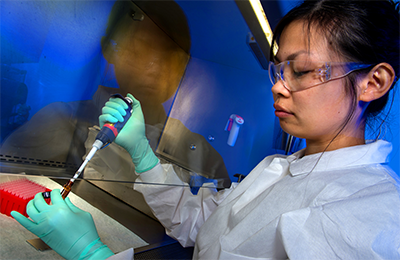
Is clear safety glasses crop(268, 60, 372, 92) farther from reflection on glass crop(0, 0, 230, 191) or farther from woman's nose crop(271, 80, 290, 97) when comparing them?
reflection on glass crop(0, 0, 230, 191)

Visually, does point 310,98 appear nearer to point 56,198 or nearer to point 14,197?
point 56,198

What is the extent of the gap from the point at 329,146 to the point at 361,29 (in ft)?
1.09

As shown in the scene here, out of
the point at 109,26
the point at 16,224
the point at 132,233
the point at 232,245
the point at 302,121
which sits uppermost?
the point at 109,26

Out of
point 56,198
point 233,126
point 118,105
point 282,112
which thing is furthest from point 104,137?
point 233,126

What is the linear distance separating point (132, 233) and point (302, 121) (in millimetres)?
1017

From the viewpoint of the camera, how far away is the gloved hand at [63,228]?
68 cm

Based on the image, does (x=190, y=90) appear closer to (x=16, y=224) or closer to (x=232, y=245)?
(x=232, y=245)

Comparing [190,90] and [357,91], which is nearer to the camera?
[357,91]

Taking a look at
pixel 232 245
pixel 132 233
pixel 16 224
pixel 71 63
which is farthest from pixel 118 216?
pixel 71 63

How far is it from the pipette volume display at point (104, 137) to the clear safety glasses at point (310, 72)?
457 millimetres

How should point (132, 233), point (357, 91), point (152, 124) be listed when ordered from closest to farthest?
point (357, 91) → point (152, 124) → point (132, 233)

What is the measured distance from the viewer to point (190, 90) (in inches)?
36.3

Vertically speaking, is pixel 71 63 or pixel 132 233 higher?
pixel 71 63

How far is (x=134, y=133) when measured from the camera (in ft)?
2.63
